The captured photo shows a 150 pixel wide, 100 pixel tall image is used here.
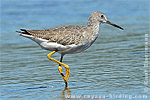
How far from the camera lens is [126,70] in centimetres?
912

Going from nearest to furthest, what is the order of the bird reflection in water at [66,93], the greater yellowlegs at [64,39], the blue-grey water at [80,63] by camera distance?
the bird reflection in water at [66,93], the blue-grey water at [80,63], the greater yellowlegs at [64,39]

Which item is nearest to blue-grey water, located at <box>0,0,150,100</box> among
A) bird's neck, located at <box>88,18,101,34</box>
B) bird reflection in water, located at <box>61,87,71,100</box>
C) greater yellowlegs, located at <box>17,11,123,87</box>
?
bird reflection in water, located at <box>61,87,71,100</box>

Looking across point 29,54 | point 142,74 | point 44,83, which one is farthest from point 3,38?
point 142,74

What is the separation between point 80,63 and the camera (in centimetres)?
1009

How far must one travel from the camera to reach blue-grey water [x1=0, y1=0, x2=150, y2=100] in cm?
775

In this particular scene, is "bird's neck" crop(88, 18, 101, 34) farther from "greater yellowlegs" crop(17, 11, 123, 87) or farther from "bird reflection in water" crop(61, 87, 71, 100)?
"bird reflection in water" crop(61, 87, 71, 100)

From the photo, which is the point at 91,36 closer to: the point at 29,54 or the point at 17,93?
the point at 17,93

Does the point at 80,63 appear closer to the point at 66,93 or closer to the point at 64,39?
the point at 64,39

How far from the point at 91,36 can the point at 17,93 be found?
89.7 inches

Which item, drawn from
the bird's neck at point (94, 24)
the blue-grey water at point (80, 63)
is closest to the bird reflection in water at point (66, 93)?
the blue-grey water at point (80, 63)

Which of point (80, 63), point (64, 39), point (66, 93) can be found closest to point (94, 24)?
point (64, 39)

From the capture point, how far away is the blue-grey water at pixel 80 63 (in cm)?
775

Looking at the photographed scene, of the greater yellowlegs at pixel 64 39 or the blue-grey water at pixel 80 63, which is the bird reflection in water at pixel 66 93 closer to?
the blue-grey water at pixel 80 63

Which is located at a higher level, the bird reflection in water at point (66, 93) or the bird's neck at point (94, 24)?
the bird's neck at point (94, 24)
